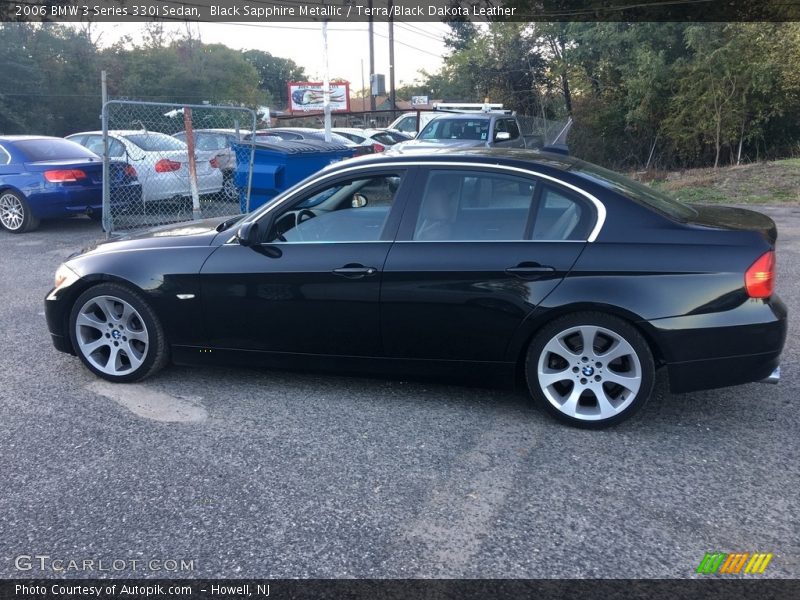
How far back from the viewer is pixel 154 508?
351 centimetres

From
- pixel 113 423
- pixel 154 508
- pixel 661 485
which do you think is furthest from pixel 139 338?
pixel 661 485

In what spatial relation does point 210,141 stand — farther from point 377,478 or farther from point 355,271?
point 377,478

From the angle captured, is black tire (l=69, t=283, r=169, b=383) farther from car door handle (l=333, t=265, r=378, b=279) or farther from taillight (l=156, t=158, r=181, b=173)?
taillight (l=156, t=158, r=181, b=173)

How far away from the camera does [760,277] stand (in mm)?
4117

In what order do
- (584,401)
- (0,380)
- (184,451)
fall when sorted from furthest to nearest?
(0,380) → (584,401) → (184,451)

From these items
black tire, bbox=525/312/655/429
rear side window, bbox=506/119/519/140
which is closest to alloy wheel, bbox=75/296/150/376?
black tire, bbox=525/312/655/429

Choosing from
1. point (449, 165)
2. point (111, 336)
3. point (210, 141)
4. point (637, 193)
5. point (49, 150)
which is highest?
point (210, 141)

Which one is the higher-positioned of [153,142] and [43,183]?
[153,142]

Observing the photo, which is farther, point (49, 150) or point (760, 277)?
point (49, 150)

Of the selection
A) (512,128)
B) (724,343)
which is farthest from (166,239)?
(512,128)

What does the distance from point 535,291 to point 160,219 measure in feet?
26.6

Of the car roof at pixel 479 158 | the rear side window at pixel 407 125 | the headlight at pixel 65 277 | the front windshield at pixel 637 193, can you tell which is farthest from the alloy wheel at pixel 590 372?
the rear side window at pixel 407 125

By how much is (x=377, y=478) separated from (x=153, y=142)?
980 centimetres

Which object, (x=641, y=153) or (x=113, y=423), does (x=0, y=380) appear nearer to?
(x=113, y=423)
